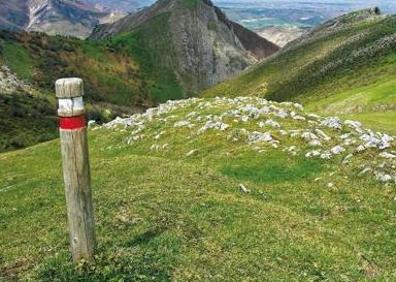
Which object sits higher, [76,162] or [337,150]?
A: [76,162]

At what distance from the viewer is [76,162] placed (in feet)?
49.8

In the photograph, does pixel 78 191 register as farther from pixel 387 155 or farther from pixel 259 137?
pixel 259 137

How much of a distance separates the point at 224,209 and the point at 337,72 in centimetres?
10622

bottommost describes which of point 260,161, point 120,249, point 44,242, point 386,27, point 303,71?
point 303,71

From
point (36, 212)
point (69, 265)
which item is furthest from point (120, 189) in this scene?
point (69, 265)

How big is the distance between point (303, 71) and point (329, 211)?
397ft

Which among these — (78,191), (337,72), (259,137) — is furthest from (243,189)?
(337,72)

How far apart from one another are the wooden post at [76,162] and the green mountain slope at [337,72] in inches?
2175

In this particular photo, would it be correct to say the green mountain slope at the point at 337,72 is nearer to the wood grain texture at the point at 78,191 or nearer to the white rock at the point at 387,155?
the white rock at the point at 387,155

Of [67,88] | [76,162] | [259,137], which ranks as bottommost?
[259,137]

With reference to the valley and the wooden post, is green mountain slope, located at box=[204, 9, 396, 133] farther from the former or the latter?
the wooden post

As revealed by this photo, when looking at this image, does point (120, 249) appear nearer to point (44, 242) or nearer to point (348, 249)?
point (44, 242)

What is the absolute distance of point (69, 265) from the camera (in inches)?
635

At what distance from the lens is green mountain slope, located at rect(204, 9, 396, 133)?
82781 millimetres
